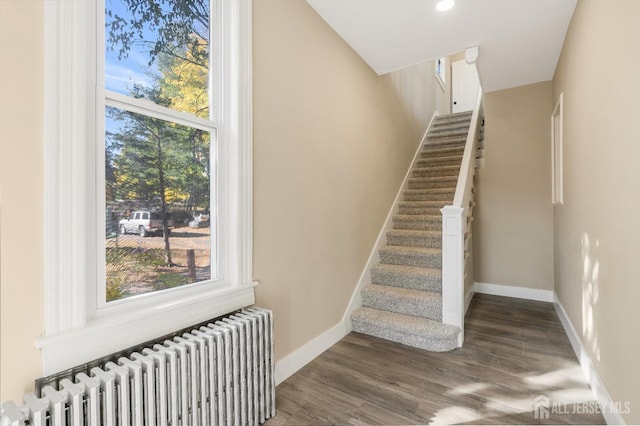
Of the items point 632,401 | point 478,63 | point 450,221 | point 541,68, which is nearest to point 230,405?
point 632,401

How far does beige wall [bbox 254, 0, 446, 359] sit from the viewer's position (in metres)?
2.10

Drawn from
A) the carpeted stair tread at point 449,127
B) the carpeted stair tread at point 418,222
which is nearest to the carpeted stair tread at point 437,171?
the carpeted stair tread at point 418,222

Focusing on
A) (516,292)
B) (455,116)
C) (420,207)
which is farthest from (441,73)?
(516,292)

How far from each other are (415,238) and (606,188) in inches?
83.7

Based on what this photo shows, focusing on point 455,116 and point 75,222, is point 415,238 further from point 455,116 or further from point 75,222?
point 455,116

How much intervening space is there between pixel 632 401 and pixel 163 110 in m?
2.64

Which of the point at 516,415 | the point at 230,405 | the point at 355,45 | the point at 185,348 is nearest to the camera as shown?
the point at 185,348

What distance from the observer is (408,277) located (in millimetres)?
3346

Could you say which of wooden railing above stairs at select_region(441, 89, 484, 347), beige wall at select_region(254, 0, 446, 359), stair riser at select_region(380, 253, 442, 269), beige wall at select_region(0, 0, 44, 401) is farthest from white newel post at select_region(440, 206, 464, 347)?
beige wall at select_region(0, 0, 44, 401)

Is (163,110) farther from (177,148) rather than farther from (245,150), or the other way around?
(245,150)

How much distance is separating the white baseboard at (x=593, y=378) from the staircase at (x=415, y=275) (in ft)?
2.83

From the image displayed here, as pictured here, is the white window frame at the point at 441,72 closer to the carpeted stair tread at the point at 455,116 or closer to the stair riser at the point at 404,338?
the carpeted stair tread at the point at 455,116

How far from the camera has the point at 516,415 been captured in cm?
183
